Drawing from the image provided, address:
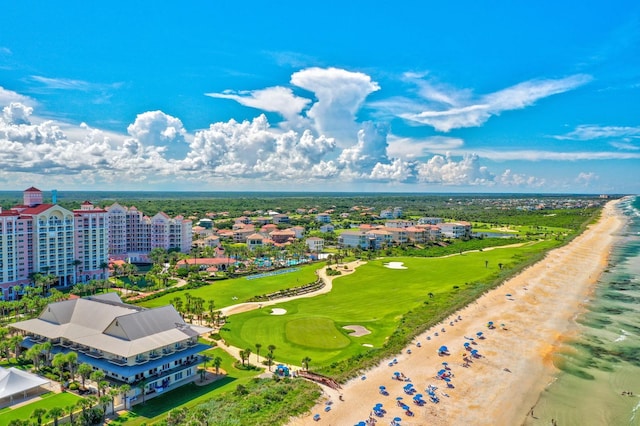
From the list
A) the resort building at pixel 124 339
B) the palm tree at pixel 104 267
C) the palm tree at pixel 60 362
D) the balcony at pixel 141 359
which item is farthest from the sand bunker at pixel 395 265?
the palm tree at pixel 60 362

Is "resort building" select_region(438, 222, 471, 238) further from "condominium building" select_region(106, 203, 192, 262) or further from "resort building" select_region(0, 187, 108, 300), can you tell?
"resort building" select_region(0, 187, 108, 300)

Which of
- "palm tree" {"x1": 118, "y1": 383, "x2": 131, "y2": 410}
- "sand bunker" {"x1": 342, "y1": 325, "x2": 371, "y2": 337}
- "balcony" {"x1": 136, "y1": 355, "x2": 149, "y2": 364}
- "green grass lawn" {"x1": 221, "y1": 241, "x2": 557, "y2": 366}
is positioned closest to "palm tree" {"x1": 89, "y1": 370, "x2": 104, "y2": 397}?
"palm tree" {"x1": 118, "y1": 383, "x2": 131, "y2": 410}

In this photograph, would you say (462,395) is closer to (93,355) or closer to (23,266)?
(93,355)

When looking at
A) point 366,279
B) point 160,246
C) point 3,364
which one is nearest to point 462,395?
point 3,364

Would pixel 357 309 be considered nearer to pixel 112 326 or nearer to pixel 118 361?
pixel 112 326

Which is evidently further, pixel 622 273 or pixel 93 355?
pixel 622 273

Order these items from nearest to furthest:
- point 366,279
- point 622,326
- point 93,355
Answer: point 93,355
point 622,326
point 366,279

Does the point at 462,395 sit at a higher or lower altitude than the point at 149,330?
lower

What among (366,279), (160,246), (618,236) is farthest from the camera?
(618,236)

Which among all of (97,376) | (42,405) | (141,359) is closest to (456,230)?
(141,359)
